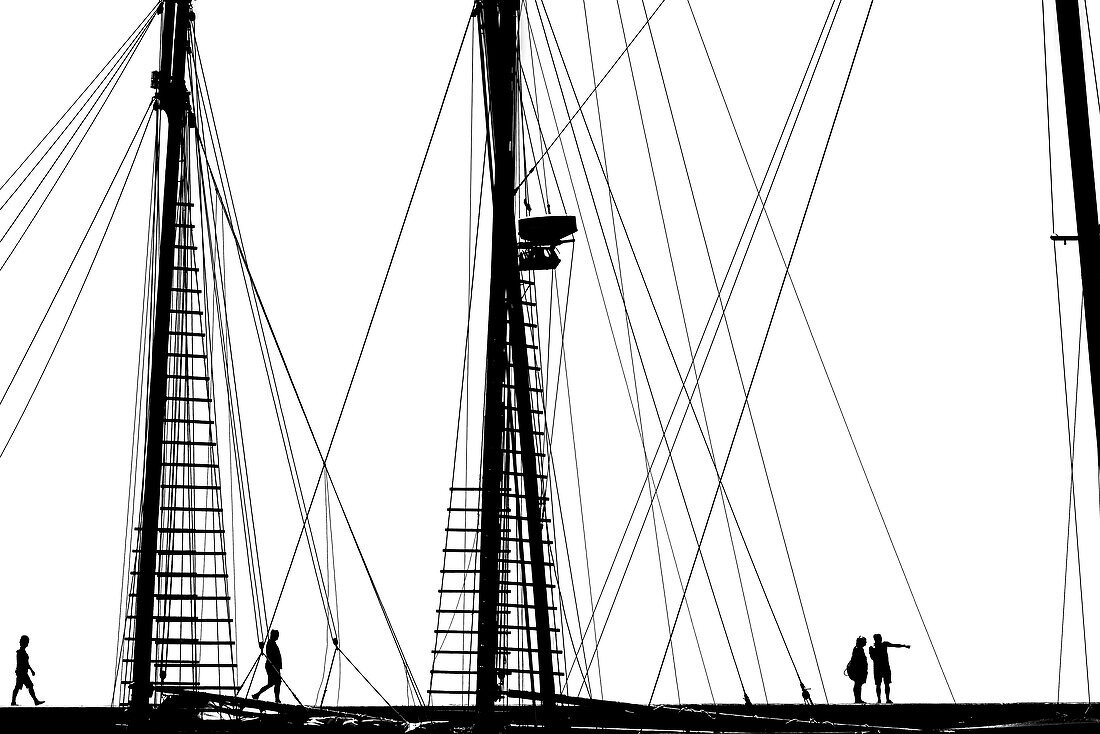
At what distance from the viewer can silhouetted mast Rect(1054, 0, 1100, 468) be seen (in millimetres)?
24266

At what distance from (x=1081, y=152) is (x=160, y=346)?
1414 cm

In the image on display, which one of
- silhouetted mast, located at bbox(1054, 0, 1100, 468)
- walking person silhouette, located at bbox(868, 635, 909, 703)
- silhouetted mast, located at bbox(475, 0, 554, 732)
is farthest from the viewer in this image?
walking person silhouette, located at bbox(868, 635, 909, 703)

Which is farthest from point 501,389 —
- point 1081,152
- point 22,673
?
point 22,673

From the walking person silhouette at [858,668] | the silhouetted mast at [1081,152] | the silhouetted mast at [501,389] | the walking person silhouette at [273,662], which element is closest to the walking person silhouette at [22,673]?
the walking person silhouette at [273,662]

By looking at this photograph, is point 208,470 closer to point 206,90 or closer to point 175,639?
point 175,639

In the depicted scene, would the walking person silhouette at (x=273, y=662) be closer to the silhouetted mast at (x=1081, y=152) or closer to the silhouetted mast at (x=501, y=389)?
the silhouetted mast at (x=501, y=389)

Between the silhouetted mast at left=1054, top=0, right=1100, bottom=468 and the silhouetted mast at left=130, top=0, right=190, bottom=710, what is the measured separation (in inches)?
542

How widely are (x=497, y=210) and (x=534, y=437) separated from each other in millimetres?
3401

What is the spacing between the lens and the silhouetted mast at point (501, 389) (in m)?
25.2

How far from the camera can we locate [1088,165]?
24.7 m

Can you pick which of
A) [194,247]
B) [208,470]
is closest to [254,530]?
[208,470]

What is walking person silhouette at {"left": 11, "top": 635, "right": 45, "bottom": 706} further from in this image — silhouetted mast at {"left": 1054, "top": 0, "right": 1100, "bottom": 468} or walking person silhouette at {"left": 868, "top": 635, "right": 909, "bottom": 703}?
silhouetted mast at {"left": 1054, "top": 0, "right": 1100, "bottom": 468}

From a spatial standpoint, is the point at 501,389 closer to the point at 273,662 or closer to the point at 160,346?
the point at 160,346

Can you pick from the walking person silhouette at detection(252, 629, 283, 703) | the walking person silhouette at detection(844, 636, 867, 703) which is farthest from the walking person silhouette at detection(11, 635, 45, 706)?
the walking person silhouette at detection(844, 636, 867, 703)
